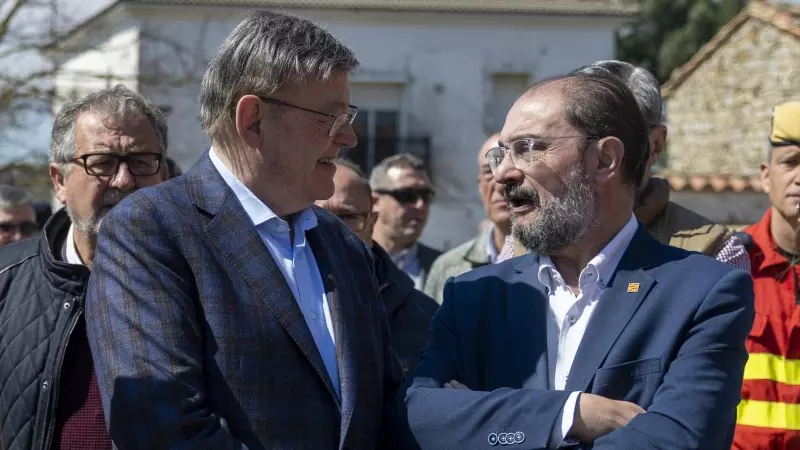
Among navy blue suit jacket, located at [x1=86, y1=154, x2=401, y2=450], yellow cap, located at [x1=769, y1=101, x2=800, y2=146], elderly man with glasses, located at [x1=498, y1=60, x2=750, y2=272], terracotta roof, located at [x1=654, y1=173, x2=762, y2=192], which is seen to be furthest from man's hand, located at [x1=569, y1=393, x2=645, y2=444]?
terracotta roof, located at [x1=654, y1=173, x2=762, y2=192]

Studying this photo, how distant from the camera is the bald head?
5.96 meters

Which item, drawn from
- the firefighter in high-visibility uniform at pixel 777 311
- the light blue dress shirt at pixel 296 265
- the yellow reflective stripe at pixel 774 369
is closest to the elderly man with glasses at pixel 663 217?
the firefighter in high-visibility uniform at pixel 777 311

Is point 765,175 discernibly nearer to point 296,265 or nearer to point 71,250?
point 296,265

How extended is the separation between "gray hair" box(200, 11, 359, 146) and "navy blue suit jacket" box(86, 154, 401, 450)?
230 mm

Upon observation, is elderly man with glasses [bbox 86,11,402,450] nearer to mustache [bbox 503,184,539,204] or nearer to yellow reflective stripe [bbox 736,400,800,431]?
mustache [bbox 503,184,539,204]

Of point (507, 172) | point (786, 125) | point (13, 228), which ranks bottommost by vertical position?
point (13, 228)

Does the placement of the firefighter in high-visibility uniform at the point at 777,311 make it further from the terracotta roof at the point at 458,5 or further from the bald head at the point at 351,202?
the terracotta roof at the point at 458,5

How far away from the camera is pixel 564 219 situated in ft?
11.1

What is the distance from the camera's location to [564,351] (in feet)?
11.2

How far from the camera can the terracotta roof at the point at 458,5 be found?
2686 centimetres

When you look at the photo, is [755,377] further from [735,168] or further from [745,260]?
[735,168]

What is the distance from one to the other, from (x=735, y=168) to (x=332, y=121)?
19.4 metres

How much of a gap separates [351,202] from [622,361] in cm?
293

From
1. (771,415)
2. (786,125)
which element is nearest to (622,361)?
(771,415)
